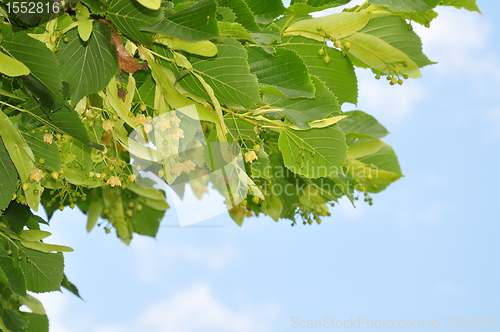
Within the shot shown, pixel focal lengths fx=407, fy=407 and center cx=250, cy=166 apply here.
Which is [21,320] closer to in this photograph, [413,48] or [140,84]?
[140,84]

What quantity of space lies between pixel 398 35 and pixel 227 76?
0.74m

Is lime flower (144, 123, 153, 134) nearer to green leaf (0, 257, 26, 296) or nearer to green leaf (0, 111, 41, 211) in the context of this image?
green leaf (0, 111, 41, 211)

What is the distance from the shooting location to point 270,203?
7.25ft

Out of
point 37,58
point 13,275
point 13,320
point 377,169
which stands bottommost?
point 13,320

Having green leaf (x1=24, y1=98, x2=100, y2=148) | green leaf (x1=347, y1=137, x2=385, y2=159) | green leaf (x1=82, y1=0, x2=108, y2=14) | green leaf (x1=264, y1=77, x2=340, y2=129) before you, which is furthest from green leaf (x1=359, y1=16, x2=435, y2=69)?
green leaf (x1=24, y1=98, x2=100, y2=148)

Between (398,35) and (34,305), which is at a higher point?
(398,35)

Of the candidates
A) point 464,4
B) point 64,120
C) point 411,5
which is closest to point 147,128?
point 64,120

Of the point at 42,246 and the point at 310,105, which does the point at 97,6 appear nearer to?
the point at 310,105

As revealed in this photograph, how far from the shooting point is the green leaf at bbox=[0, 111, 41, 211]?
1311mm

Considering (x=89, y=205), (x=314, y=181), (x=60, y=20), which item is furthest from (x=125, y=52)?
(x=89, y=205)

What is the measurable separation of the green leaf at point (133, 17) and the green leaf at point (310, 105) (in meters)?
0.45

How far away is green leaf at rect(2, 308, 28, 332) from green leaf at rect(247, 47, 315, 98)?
57.4 inches

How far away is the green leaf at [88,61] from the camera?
1.27 meters

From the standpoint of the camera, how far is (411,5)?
56.4 inches
